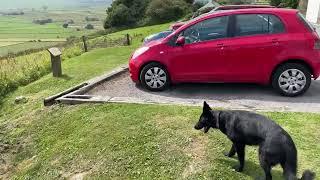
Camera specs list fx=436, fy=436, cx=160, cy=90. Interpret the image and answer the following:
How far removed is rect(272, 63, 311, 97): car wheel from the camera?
927cm

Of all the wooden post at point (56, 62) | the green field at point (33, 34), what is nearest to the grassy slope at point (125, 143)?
the wooden post at point (56, 62)

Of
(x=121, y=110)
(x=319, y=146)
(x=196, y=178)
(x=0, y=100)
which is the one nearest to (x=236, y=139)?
(x=196, y=178)

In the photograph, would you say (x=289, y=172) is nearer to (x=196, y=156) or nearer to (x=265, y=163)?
(x=265, y=163)

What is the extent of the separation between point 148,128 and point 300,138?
2571mm

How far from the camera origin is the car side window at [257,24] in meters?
9.30

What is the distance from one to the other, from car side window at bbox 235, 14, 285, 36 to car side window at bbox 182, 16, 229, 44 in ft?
0.97

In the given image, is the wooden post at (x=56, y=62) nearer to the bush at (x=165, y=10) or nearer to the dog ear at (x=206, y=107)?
the dog ear at (x=206, y=107)

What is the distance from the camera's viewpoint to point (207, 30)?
9625 mm

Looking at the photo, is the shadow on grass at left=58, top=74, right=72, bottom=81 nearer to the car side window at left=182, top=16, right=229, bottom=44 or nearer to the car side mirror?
the car side mirror

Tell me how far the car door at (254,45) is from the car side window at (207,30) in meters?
0.24

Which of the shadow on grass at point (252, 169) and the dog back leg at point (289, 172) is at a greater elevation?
the dog back leg at point (289, 172)

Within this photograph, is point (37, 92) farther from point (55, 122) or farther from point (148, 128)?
point (148, 128)

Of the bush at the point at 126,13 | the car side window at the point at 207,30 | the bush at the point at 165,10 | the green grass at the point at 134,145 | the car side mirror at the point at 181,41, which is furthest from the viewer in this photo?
the bush at the point at 126,13

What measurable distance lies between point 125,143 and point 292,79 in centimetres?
412
